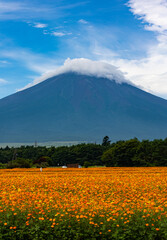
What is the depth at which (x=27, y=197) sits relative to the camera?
521 inches

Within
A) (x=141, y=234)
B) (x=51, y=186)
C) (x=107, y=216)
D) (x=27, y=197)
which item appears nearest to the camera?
(x=141, y=234)

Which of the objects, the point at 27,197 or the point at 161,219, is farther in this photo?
the point at 27,197

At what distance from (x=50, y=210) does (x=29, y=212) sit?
26.3 inches

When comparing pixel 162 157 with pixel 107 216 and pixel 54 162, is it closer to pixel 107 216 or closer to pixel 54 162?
pixel 54 162

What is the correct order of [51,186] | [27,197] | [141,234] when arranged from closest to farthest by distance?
[141,234], [27,197], [51,186]

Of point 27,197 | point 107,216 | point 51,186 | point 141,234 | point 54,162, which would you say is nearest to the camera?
point 141,234

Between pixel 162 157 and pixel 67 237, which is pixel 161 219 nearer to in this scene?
pixel 67 237

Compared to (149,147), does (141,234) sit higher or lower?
lower

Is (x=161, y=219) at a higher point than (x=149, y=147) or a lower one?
lower

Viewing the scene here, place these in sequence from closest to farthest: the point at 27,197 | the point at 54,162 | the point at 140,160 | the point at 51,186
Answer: the point at 27,197, the point at 51,186, the point at 140,160, the point at 54,162

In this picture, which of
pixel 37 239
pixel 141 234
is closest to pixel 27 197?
pixel 37 239

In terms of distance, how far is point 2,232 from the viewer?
9273mm

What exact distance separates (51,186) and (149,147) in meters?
49.2

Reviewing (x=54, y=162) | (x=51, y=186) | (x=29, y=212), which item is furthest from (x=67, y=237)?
(x=54, y=162)
